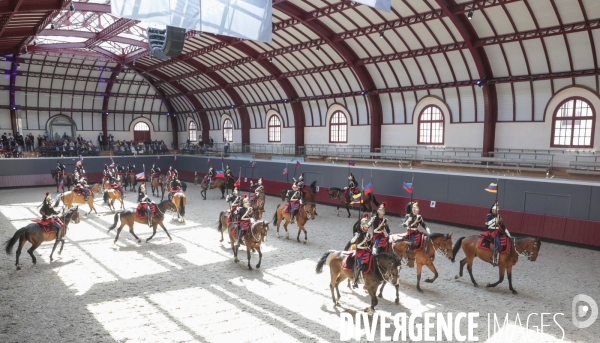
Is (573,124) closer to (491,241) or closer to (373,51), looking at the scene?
(373,51)

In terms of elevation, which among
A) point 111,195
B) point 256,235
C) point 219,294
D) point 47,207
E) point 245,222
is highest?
point 47,207

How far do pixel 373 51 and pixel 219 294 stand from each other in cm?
2070

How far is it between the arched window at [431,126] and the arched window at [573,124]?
6.79m

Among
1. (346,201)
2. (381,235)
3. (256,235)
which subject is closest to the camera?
(381,235)

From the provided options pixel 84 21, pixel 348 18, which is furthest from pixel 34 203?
pixel 348 18

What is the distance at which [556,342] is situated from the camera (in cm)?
708

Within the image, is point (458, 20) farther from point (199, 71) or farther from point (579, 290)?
point (199, 71)

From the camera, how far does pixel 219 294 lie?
9266mm

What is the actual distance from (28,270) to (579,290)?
15.7m

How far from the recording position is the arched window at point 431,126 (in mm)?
25797

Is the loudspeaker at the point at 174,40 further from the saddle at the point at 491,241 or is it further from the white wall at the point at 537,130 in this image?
the white wall at the point at 537,130

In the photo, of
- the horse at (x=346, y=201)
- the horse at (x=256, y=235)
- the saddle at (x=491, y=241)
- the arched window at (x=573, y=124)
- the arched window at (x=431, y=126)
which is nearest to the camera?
the saddle at (x=491, y=241)

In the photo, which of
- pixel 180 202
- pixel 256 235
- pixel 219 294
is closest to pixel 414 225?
pixel 256 235

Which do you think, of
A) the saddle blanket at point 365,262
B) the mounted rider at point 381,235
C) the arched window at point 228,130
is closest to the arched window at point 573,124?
the mounted rider at point 381,235
